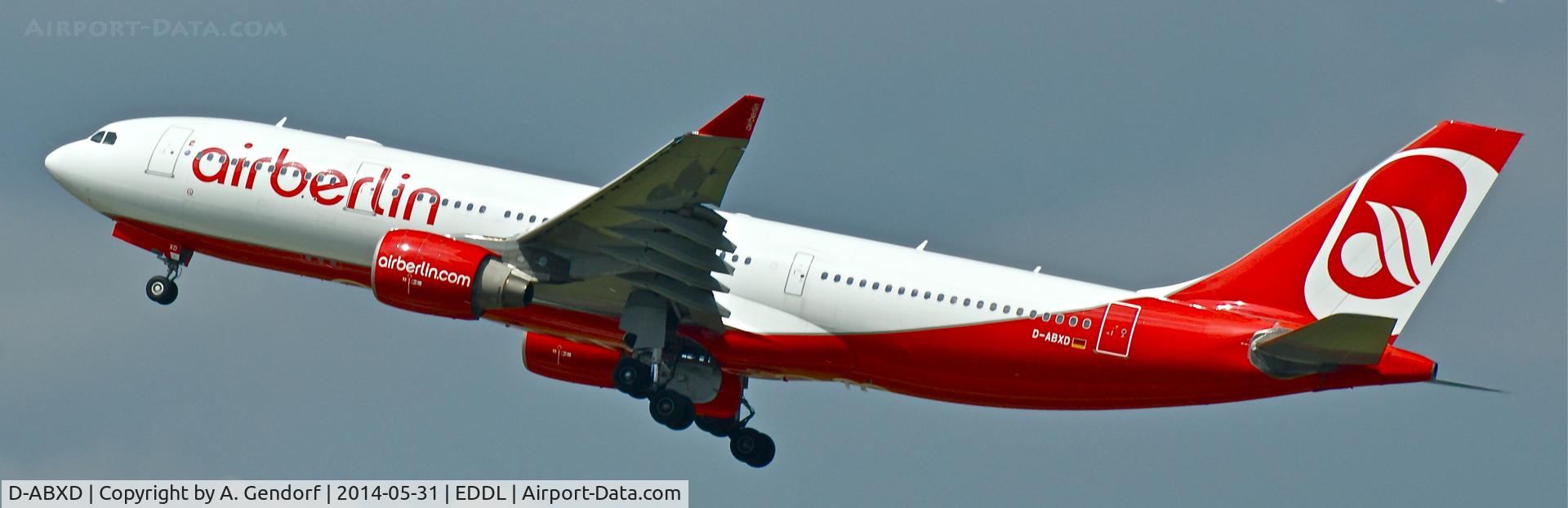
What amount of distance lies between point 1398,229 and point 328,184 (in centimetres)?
2120

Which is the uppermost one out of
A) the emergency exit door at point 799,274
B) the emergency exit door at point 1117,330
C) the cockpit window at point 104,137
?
the cockpit window at point 104,137

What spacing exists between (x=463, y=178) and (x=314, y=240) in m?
3.29

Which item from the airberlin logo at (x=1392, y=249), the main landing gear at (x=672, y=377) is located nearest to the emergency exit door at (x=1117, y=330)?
the airberlin logo at (x=1392, y=249)

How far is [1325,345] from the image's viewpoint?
3775 cm

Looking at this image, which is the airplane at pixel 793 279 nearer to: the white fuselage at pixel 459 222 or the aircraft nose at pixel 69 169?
the white fuselage at pixel 459 222

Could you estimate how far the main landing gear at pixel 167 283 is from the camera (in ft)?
152

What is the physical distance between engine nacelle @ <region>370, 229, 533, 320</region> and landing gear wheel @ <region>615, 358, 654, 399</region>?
9.24ft

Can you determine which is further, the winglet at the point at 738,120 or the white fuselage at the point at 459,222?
the white fuselage at the point at 459,222

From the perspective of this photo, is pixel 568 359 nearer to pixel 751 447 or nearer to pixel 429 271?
pixel 751 447

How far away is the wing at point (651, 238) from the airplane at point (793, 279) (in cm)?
5

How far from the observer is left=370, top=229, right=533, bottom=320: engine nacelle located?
4088cm

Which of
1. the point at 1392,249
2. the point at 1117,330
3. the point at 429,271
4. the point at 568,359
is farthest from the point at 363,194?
the point at 1392,249

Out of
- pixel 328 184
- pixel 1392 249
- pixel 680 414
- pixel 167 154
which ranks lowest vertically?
pixel 680 414

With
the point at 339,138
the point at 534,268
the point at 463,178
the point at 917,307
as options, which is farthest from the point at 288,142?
the point at 917,307
